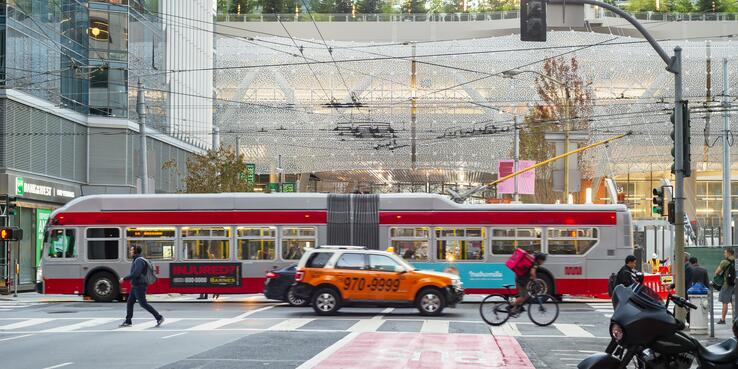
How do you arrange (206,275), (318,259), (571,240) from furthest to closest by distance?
(206,275)
(571,240)
(318,259)

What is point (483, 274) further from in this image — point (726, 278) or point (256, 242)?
point (726, 278)

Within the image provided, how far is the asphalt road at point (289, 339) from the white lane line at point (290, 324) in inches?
1.1

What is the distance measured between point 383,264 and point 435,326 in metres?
3.27

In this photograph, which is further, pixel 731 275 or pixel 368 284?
pixel 368 284

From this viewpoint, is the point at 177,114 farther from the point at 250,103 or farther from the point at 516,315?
the point at 516,315

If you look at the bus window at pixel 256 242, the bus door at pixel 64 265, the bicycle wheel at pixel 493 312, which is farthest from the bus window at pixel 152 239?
the bicycle wheel at pixel 493 312

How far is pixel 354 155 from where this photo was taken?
76.7m

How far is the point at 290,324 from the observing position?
2252cm

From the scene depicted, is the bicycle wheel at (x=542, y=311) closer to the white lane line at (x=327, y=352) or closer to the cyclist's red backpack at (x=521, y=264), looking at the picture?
the cyclist's red backpack at (x=521, y=264)

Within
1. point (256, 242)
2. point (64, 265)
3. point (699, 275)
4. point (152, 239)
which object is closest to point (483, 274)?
point (256, 242)

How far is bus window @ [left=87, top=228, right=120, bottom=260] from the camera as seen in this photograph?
32.1 meters

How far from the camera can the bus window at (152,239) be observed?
32125 mm

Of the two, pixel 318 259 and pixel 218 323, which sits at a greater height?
pixel 318 259

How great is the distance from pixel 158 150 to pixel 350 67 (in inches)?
930
